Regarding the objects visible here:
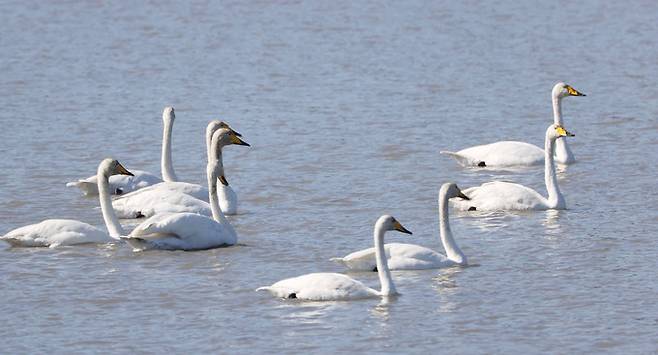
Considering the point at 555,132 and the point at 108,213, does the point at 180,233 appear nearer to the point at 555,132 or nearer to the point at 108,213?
the point at 108,213

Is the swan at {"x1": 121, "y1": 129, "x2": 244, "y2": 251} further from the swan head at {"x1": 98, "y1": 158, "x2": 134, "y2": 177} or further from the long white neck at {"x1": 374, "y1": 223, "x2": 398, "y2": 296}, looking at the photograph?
the long white neck at {"x1": 374, "y1": 223, "x2": 398, "y2": 296}

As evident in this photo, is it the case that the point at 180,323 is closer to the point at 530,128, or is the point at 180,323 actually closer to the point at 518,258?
the point at 518,258

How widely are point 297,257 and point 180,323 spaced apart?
243 cm

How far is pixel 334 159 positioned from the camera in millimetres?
20469

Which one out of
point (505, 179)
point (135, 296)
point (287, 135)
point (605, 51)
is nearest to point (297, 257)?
point (135, 296)

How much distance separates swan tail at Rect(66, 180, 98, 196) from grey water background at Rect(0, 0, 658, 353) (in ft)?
0.40

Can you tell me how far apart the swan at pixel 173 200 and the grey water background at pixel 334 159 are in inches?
10.7

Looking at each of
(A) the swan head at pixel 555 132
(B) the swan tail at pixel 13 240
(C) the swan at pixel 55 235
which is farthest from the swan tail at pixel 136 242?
(A) the swan head at pixel 555 132

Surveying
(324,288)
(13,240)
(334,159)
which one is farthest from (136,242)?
(334,159)

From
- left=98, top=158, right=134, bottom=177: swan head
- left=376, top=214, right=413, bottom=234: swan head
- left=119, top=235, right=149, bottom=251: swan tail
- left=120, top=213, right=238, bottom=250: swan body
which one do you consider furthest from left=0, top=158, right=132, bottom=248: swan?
left=376, top=214, right=413, bottom=234: swan head

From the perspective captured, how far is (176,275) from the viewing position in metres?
14.5

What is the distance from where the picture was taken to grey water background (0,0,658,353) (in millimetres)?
12781

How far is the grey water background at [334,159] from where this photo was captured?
41.9 ft

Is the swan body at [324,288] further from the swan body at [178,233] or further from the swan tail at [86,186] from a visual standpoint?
the swan tail at [86,186]
